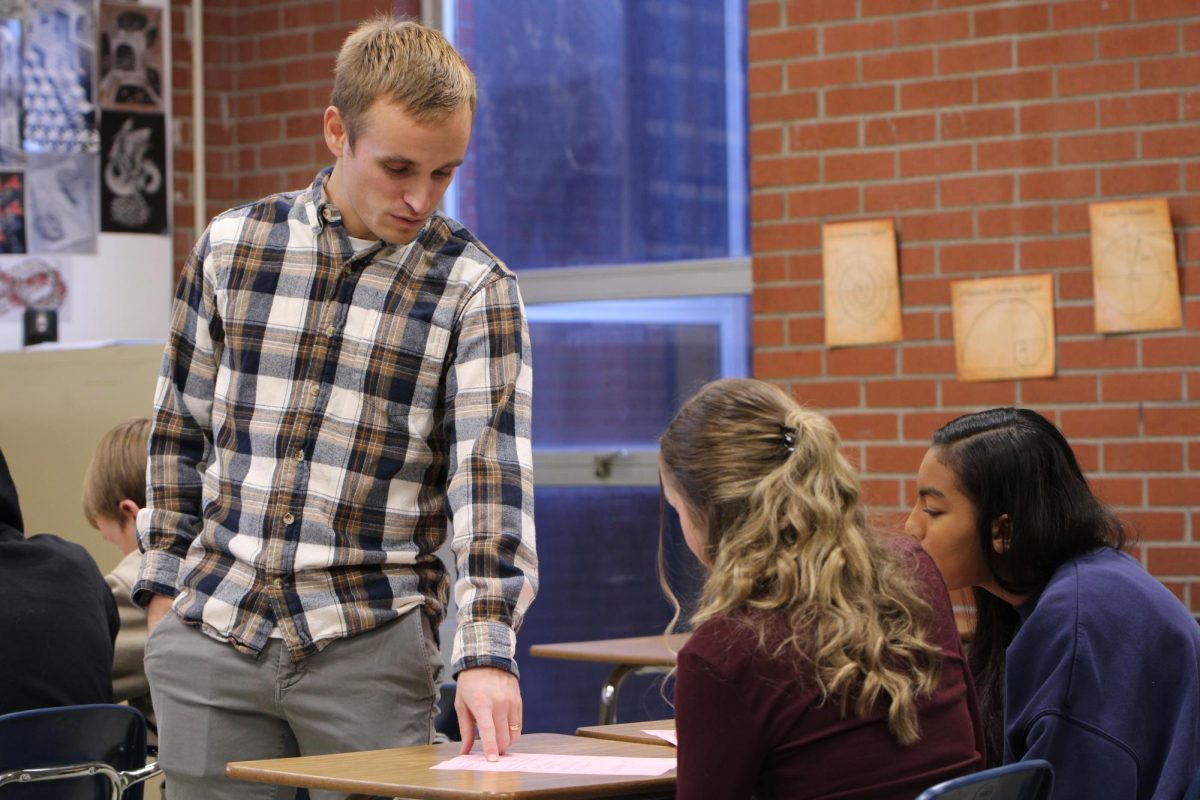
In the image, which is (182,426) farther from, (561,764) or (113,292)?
(113,292)

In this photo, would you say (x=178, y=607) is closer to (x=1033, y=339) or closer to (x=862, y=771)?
(x=862, y=771)

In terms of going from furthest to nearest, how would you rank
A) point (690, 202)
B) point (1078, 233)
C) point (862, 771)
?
point (690, 202) → point (1078, 233) → point (862, 771)

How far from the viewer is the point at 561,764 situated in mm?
1802

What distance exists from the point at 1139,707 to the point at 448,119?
1170 mm

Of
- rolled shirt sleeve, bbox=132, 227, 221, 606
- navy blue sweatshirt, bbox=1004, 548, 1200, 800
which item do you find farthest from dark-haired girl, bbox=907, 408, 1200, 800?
rolled shirt sleeve, bbox=132, 227, 221, 606

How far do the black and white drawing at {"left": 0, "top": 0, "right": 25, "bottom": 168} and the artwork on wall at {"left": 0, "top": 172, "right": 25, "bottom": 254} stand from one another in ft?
0.20

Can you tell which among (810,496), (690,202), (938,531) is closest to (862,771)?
(810,496)

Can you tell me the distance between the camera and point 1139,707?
6.59ft

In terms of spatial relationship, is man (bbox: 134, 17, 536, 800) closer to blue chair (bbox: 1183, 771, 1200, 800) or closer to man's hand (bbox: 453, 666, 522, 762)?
man's hand (bbox: 453, 666, 522, 762)

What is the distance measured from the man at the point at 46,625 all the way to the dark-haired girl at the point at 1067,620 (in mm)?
1413

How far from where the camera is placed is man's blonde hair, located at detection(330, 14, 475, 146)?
5.91ft

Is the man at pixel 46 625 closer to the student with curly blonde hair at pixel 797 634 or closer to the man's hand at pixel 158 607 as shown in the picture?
the man's hand at pixel 158 607

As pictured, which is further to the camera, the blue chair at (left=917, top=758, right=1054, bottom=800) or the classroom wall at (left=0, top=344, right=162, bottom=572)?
the classroom wall at (left=0, top=344, right=162, bottom=572)

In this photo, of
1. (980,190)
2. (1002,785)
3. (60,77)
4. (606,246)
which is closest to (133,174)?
(60,77)
